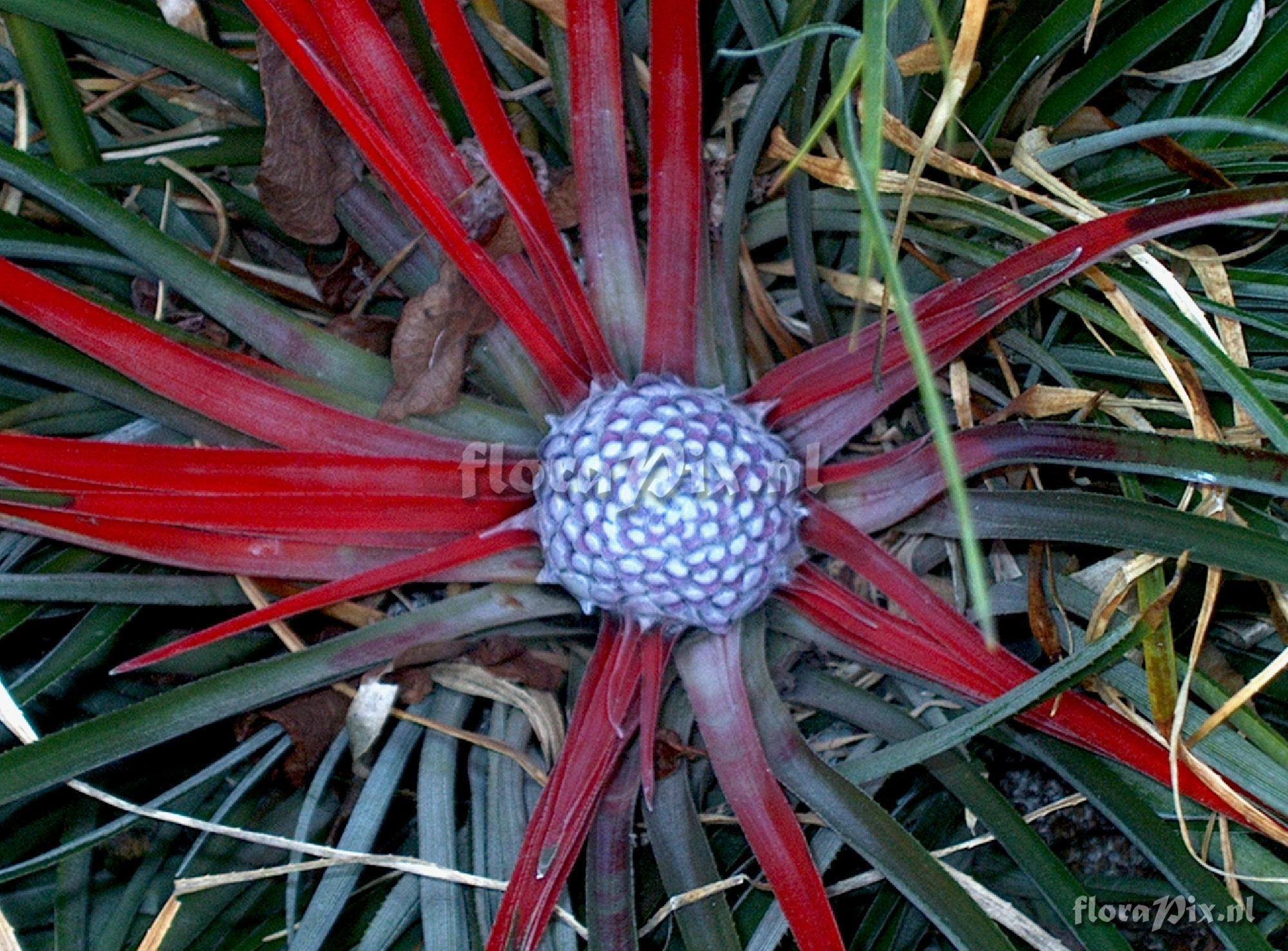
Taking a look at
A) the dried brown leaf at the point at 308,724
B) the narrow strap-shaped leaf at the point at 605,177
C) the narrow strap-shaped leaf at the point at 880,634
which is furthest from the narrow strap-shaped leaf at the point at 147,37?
the narrow strap-shaped leaf at the point at 880,634

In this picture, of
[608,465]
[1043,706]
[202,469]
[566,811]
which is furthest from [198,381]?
[1043,706]

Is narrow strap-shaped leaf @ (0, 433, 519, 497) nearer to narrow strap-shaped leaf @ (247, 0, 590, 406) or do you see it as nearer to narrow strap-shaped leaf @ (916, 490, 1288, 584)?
narrow strap-shaped leaf @ (247, 0, 590, 406)

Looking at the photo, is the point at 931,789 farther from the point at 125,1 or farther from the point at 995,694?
the point at 125,1

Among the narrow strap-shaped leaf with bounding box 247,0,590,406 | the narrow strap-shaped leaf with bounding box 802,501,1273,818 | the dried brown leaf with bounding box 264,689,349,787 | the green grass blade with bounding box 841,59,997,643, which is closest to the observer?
the green grass blade with bounding box 841,59,997,643

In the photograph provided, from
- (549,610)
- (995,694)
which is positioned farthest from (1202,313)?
(549,610)

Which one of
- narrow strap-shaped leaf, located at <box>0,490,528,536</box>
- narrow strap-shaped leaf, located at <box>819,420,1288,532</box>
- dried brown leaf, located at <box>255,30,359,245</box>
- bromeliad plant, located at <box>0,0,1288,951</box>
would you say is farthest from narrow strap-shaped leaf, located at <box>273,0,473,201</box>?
narrow strap-shaped leaf, located at <box>819,420,1288,532</box>

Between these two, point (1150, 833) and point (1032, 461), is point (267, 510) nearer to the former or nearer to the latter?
point (1032, 461)
